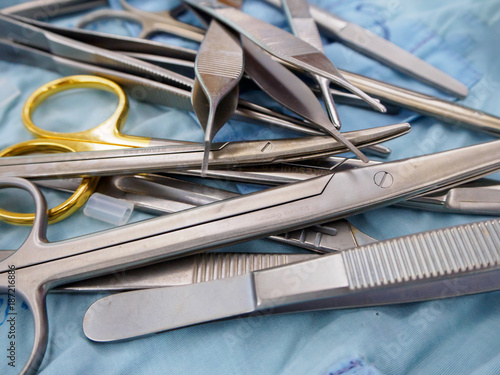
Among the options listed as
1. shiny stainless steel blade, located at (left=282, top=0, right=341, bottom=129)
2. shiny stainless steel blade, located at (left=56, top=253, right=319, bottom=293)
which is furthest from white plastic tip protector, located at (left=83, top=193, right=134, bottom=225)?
shiny stainless steel blade, located at (left=282, top=0, right=341, bottom=129)

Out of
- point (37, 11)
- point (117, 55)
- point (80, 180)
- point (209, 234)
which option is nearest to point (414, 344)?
point (209, 234)

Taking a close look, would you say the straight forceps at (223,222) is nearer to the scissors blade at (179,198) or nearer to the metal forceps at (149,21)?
the scissors blade at (179,198)

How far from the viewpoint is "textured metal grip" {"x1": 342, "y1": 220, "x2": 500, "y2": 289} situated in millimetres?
523

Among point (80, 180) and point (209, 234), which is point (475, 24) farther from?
point (80, 180)

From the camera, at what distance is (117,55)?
82 cm

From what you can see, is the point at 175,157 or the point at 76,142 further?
the point at 76,142

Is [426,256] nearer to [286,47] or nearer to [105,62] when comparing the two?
[286,47]

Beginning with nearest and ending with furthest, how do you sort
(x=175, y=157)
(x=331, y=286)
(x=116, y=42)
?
(x=331, y=286), (x=175, y=157), (x=116, y=42)

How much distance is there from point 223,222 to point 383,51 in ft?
1.92

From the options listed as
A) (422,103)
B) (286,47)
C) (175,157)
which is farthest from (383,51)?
(175,157)

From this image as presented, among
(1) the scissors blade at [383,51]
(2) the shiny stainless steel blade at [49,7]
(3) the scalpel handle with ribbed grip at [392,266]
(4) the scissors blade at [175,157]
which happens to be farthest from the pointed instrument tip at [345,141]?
(2) the shiny stainless steel blade at [49,7]

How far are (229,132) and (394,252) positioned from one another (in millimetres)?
405

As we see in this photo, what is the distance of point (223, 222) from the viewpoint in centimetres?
59

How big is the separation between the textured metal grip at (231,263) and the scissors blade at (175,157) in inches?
5.9
